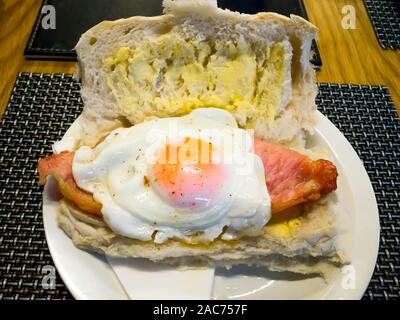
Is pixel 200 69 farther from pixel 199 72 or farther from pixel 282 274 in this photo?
pixel 282 274

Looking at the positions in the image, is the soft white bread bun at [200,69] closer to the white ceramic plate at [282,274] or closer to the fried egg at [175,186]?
the white ceramic plate at [282,274]

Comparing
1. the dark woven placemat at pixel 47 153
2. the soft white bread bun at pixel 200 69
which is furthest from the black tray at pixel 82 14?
the soft white bread bun at pixel 200 69

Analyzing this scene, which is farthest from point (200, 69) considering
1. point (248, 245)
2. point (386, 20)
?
point (386, 20)

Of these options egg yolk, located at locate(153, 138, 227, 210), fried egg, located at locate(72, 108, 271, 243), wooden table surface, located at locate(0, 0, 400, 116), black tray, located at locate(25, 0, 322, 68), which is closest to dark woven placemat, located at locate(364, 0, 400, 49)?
wooden table surface, located at locate(0, 0, 400, 116)

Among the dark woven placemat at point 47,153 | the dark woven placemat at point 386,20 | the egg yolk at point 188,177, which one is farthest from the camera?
the dark woven placemat at point 386,20

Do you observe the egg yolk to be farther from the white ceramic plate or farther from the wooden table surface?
the wooden table surface
